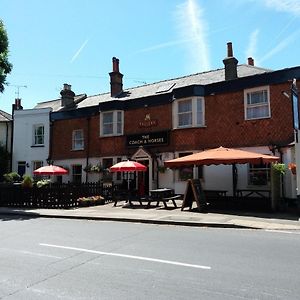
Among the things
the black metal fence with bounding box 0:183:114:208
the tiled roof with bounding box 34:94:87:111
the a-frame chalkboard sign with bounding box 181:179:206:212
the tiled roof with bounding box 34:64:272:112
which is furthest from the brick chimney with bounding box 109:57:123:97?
the a-frame chalkboard sign with bounding box 181:179:206:212

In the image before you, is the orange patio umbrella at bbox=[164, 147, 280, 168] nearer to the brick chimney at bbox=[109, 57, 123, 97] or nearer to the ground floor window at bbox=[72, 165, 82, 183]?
the ground floor window at bbox=[72, 165, 82, 183]

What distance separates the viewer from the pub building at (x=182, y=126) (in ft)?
63.3

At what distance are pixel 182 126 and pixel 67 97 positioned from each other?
1149 centimetres

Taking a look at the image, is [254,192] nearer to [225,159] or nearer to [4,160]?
[225,159]

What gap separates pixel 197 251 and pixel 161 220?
5199mm

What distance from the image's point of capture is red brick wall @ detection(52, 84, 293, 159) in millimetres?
19094

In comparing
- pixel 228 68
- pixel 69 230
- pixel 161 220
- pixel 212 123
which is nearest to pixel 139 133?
pixel 212 123

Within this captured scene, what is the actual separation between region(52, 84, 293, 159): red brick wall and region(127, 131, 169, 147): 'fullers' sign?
272 mm

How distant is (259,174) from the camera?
1953 cm

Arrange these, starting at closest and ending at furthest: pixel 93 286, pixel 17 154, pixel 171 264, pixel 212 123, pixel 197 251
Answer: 1. pixel 93 286
2. pixel 171 264
3. pixel 197 251
4. pixel 212 123
5. pixel 17 154

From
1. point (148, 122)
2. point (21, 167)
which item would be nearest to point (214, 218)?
point (148, 122)

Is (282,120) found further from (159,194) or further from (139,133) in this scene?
(139,133)

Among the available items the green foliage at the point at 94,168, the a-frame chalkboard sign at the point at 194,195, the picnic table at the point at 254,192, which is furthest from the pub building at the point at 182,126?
the a-frame chalkboard sign at the point at 194,195

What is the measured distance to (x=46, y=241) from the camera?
1005 centimetres
